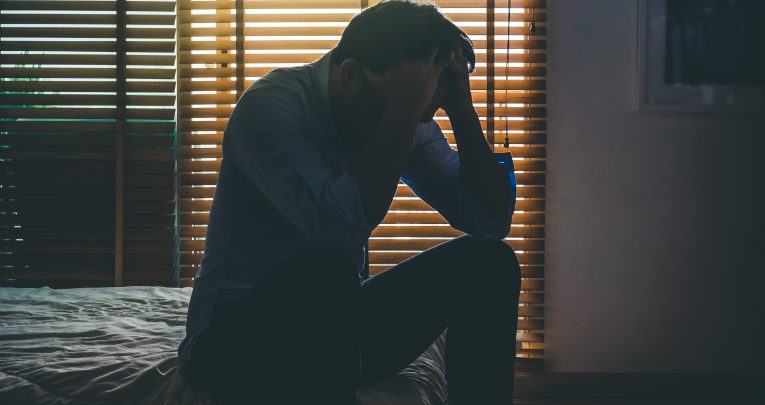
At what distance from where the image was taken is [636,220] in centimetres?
258

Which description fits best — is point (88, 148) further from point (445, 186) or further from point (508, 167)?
point (508, 167)

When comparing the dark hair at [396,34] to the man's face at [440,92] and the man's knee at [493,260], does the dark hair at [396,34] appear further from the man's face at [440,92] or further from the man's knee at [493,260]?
the man's knee at [493,260]

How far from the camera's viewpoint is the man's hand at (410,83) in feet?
3.37

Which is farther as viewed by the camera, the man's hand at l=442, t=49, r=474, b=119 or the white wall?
the white wall

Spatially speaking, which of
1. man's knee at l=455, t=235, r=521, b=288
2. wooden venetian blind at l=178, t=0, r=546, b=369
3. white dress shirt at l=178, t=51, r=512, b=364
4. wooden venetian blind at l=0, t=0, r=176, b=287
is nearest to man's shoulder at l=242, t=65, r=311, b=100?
white dress shirt at l=178, t=51, r=512, b=364

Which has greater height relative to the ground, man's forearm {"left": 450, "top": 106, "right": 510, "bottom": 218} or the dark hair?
the dark hair

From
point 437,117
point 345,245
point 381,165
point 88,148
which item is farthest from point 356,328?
point 88,148

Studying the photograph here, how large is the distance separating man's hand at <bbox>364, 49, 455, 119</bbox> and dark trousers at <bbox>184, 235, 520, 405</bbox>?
11.2 inches

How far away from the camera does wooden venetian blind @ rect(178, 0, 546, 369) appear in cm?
254

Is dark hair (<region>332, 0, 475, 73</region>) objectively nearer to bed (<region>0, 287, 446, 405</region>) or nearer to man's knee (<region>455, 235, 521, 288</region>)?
man's knee (<region>455, 235, 521, 288</region>)

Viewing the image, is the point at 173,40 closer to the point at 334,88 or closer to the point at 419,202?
the point at 419,202

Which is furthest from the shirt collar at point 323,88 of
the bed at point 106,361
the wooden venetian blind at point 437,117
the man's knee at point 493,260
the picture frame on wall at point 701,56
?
the picture frame on wall at point 701,56

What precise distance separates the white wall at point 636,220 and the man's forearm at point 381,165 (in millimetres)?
1719

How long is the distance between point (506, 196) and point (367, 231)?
41cm
